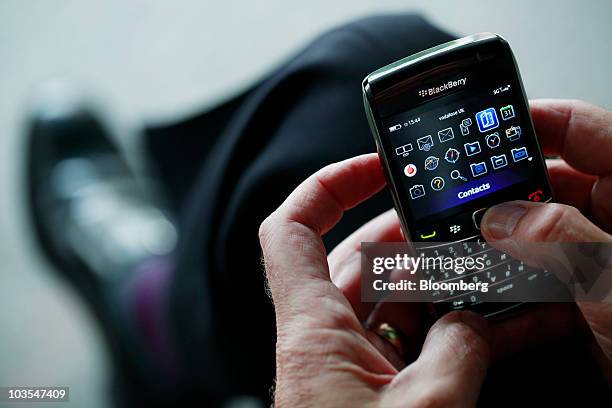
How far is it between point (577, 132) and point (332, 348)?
1.15 ft

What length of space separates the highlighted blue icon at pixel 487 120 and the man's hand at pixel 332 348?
0.18 m

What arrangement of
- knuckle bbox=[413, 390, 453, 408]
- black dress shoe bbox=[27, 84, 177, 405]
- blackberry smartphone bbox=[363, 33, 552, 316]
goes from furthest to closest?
black dress shoe bbox=[27, 84, 177, 405]
blackberry smartphone bbox=[363, 33, 552, 316]
knuckle bbox=[413, 390, 453, 408]

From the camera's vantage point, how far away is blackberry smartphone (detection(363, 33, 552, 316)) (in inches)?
22.1

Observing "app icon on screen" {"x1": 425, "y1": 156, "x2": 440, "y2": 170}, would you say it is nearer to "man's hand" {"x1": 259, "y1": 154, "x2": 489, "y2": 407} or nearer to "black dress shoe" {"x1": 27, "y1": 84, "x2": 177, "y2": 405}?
"man's hand" {"x1": 259, "y1": 154, "x2": 489, "y2": 407}

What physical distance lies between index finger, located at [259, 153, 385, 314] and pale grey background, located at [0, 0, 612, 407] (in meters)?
0.54

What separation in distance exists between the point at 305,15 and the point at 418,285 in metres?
0.77

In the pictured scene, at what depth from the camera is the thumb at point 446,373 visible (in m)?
0.45

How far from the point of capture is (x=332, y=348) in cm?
48

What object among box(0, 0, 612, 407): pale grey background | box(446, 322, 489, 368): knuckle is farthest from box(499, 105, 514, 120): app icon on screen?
box(0, 0, 612, 407): pale grey background

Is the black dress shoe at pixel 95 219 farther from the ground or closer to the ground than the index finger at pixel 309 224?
closer to the ground

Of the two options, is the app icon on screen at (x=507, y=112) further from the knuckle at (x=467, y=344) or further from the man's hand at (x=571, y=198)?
the knuckle at (x=467, y=344)

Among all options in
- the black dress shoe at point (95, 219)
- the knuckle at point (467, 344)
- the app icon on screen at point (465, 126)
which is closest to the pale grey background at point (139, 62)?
the black dress shoe at point (95, 219)

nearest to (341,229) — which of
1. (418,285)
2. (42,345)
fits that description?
(418,285)

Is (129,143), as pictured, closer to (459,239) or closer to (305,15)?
(305,15)
